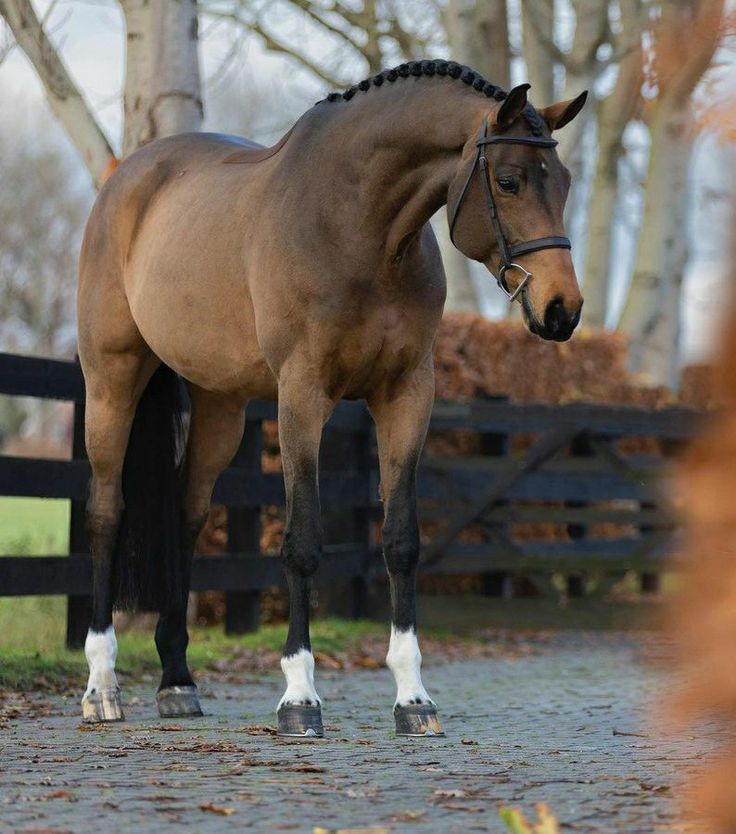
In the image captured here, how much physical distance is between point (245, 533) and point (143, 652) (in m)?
1.31

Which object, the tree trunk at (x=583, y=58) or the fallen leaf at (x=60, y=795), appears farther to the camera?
the tree trunk at (x=583, y=58)

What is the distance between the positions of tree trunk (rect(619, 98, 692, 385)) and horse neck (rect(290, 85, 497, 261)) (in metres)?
11.2

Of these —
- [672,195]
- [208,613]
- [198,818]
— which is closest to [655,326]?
[672,195]

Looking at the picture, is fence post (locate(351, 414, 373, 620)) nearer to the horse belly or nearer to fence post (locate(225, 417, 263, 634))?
fence post (locate(225, 417, 263, 634))

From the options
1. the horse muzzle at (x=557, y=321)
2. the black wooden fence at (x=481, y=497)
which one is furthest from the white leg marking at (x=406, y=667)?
the black wooden fence at (x=481, y=497)

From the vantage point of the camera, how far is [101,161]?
30.3 feet

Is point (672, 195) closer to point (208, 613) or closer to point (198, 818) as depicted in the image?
point (208, 613)

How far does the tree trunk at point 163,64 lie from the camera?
8.79m

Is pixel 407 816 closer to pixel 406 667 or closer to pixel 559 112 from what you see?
pixel 406 667

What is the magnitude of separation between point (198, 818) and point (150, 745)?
4.80 ft

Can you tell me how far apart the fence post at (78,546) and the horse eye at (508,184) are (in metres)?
3.44

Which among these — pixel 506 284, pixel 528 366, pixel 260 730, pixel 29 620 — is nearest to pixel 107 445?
pixel 260 730

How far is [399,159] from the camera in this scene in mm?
5215

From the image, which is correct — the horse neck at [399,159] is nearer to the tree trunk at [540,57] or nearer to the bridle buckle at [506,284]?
the bridle buckle at [506,284]
